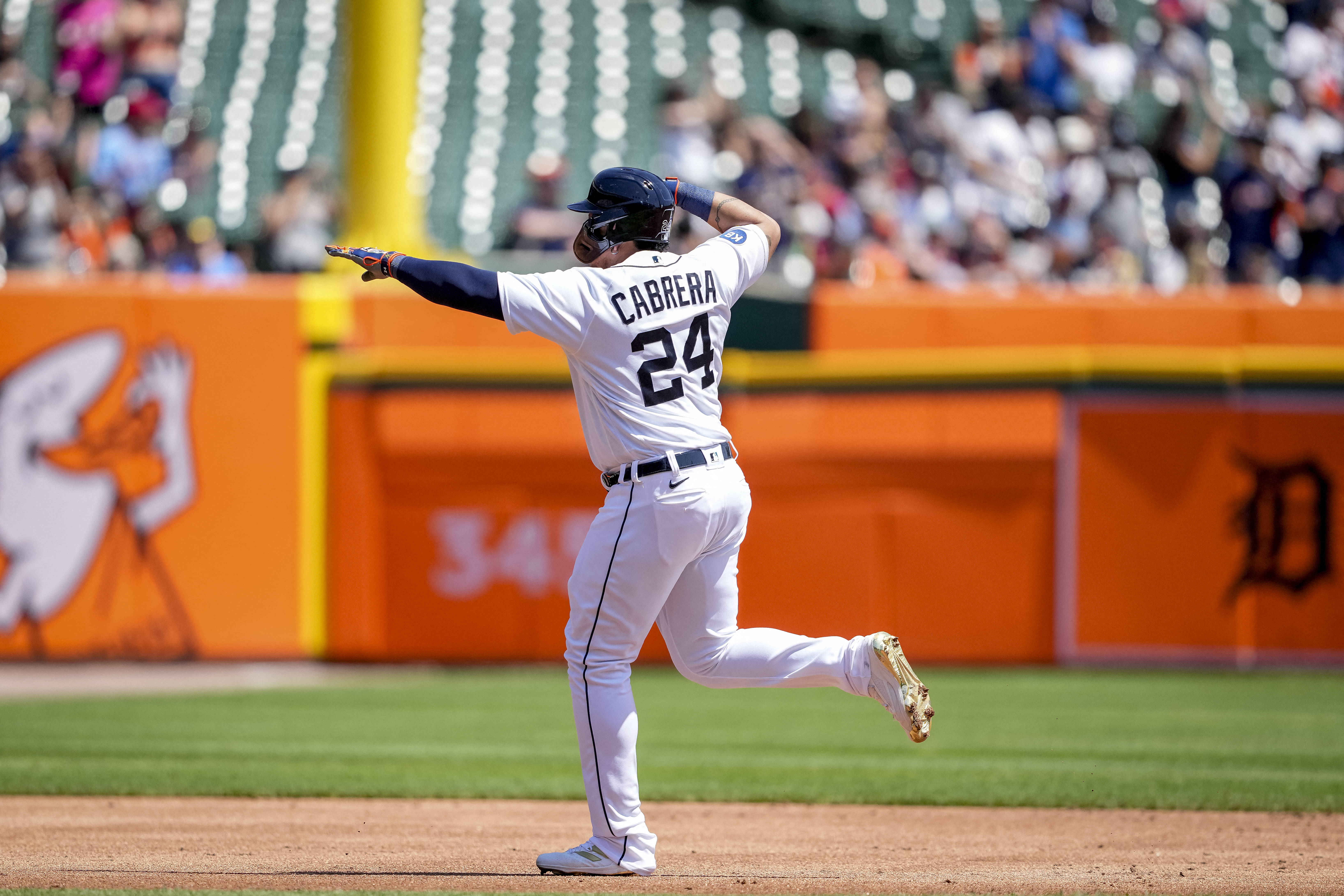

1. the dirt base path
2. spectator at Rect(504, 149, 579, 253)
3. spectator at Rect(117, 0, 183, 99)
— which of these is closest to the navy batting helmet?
the dirt base path

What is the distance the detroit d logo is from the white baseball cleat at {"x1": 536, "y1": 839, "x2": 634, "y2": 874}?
23.8 ft

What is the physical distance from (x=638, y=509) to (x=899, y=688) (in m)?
0.87

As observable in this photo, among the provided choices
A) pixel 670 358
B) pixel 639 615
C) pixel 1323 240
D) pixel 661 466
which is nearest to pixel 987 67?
pixel 1323 240

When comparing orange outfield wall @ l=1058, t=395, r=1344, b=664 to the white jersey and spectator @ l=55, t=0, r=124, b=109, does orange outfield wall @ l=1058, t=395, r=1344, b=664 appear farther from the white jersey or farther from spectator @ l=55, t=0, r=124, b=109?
spectator @ l=55, t=0, r=124, b=109

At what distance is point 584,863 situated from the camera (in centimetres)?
447

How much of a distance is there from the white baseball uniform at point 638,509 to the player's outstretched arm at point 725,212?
0.33 m

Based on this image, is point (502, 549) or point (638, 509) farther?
point (502, 549)

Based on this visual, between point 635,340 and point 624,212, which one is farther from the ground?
point 624,212

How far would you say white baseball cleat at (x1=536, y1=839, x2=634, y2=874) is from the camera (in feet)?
14.6

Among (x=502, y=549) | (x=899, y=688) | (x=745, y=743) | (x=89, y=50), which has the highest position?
(x=89, y=50)

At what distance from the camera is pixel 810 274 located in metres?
13.4

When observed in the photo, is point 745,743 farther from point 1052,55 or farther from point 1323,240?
point 1052,55

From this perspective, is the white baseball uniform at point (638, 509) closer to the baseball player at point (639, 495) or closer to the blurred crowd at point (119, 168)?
the baseball player at point (639, 495)

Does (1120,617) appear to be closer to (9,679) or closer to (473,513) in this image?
(473,513)
